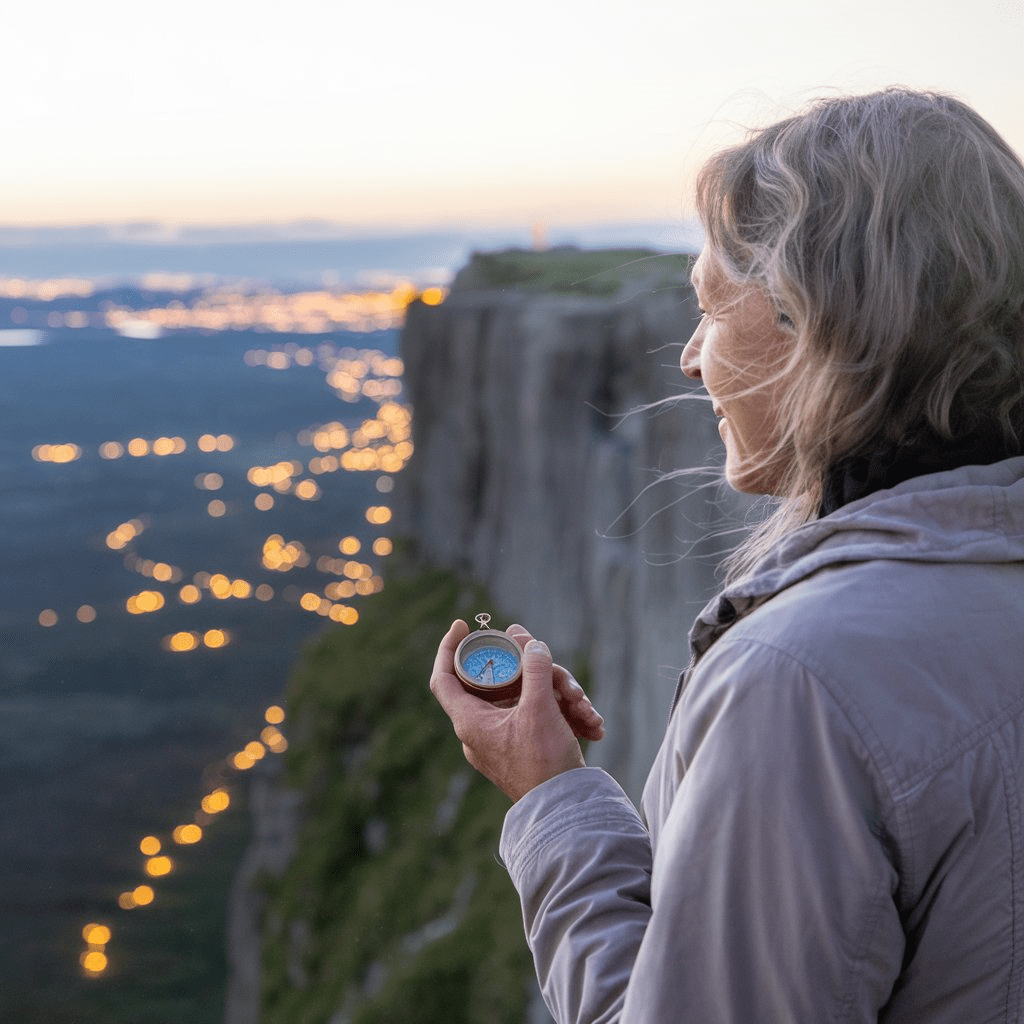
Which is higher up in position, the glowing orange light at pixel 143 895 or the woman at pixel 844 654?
the woman at pixel 844 654

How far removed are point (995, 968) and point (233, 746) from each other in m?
28.1

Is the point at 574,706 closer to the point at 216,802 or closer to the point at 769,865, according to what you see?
the point at 769,865

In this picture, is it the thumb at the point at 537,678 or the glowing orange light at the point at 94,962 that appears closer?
the thumb at the point at 537,678

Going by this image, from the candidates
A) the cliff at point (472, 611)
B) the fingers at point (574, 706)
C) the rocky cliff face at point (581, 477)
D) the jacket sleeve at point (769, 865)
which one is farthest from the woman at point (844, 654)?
the cliff at point (472, 611)

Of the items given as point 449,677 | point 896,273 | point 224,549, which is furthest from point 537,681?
point 224,549

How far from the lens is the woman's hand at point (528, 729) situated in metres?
1.08

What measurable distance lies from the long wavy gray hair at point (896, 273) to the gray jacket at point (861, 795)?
0.08m

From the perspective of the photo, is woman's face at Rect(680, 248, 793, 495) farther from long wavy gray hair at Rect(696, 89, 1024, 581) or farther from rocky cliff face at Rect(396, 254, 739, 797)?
rocky cliff face at Rect(396, 254, 739, 797)

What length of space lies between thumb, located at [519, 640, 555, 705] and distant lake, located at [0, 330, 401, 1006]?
1887cm

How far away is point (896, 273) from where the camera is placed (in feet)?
2.74

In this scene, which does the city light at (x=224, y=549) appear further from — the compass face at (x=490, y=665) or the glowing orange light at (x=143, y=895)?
the compass face at (x=490, y=665)

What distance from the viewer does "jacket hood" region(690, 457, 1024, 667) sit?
31.8 inches

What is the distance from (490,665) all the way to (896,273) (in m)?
0.61

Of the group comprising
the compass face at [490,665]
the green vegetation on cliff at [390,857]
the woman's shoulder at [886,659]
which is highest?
the woman's shoulder at [886,659]
